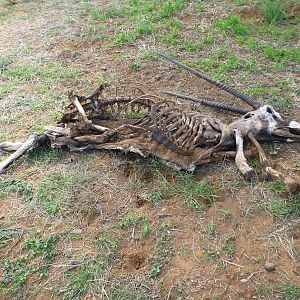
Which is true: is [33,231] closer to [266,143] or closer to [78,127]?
[78,127]

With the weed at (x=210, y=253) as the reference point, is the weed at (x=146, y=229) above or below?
below

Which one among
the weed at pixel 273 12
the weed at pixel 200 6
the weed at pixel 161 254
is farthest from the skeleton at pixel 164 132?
the weed at pixel 200 6

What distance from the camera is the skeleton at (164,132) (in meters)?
3.27

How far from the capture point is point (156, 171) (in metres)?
3.35

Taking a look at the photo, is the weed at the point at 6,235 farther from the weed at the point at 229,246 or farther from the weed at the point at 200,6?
the weed at the point at 200,6

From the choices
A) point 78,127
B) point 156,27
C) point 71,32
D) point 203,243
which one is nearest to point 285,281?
point 203,243

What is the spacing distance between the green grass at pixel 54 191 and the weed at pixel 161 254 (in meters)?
0.79

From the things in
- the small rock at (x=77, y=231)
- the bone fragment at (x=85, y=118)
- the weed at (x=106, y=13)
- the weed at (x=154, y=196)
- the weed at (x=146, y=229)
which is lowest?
the weed at (x=106, y=13)

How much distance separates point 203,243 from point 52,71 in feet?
10.1

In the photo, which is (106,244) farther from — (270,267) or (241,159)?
(241,159)

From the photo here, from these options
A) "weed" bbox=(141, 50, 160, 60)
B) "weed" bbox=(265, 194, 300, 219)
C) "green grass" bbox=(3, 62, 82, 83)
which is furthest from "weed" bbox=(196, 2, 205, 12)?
"weed" bbox=(265, 194, 300, 219)

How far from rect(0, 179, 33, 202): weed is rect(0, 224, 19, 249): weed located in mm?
308

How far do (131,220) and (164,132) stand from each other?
696 mm

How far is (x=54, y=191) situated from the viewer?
10.7ft
